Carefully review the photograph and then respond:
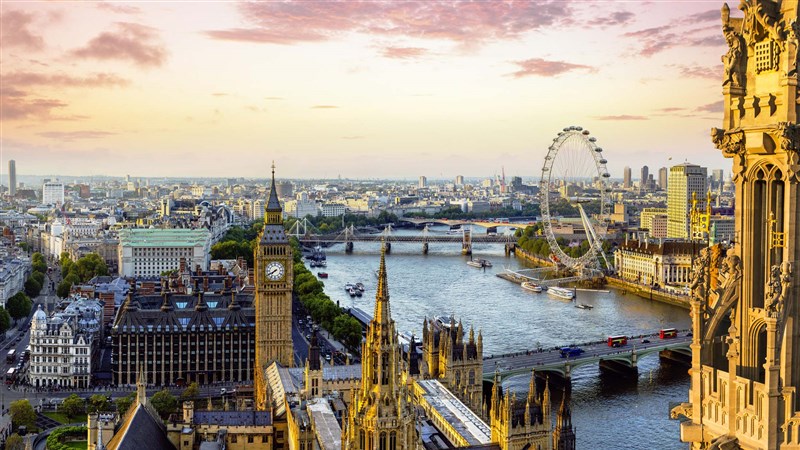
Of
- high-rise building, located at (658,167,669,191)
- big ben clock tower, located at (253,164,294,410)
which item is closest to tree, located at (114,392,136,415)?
big ben clock tower, located at (253,164,294,410)

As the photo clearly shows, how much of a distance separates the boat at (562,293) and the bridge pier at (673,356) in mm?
17193

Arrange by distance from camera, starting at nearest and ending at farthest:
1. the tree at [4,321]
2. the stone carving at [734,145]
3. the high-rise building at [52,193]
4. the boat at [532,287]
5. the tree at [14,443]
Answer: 1. the stone carving at [734,145]
2. the tree at [14,443]
3. the tree at [4,321]
4. the boat at [532,287]
5. the high-rise building at [52,193]

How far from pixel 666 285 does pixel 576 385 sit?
96.4 ft

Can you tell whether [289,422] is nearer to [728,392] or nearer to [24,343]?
[728,392]

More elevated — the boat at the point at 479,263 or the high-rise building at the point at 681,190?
the high-rise building at the point at 681,190

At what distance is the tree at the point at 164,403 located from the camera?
30609 mm

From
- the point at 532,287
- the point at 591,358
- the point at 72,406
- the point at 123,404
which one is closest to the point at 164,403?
the point at 123,404

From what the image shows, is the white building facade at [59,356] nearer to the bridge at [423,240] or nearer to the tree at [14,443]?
the tree at [14,443]

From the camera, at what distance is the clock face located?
110ft

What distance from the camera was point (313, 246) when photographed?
103 m

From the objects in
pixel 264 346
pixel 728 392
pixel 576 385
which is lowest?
pixel 576 385

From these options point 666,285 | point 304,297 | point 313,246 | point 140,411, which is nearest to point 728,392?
point 140,411

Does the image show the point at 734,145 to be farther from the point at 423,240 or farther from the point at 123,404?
the point at 423,240

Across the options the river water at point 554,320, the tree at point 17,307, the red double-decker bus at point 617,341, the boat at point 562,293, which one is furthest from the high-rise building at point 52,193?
the red double-decker bus at point 617,341
